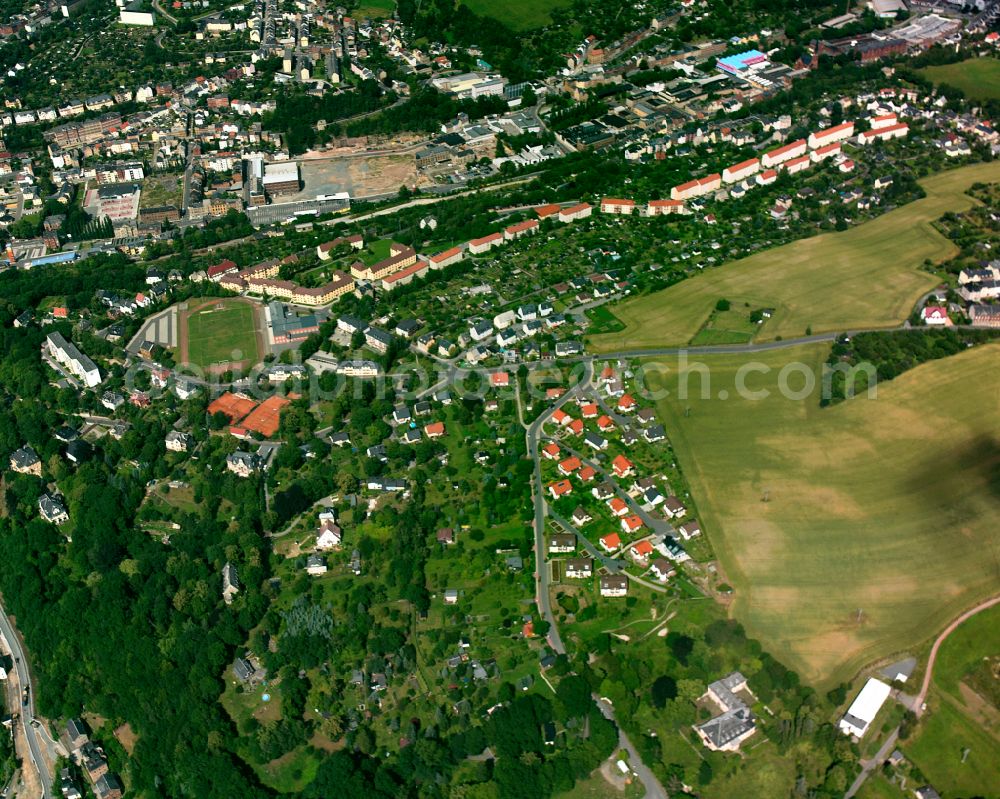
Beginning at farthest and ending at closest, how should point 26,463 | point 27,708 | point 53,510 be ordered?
1. point 26,463
2. point 53,510
3. point 27,708

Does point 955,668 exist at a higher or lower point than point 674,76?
lower

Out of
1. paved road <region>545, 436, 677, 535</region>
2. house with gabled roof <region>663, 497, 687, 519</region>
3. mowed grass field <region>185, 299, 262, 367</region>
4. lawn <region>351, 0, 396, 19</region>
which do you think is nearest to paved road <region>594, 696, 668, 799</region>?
paved road <region>545, 436, 677, 535</region>

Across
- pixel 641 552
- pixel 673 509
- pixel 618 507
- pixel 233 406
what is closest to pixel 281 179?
pixel 233 406

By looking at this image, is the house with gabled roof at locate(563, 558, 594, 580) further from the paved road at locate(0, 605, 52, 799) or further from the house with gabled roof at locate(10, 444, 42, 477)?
the house with gabled roof at locate(10, 444, 42, 477)

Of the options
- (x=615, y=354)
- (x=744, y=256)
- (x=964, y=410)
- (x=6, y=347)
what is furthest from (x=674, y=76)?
(x=6, y=347)

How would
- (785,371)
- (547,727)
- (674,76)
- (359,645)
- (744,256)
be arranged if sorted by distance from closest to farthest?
(547,727), (359,645), (785,371), (744,256), (674,76)

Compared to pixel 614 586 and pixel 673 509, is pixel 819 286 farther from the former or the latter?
pixel 614 586

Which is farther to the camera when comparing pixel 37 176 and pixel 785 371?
pixel 37 176

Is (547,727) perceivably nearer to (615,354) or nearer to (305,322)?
(615,354)
